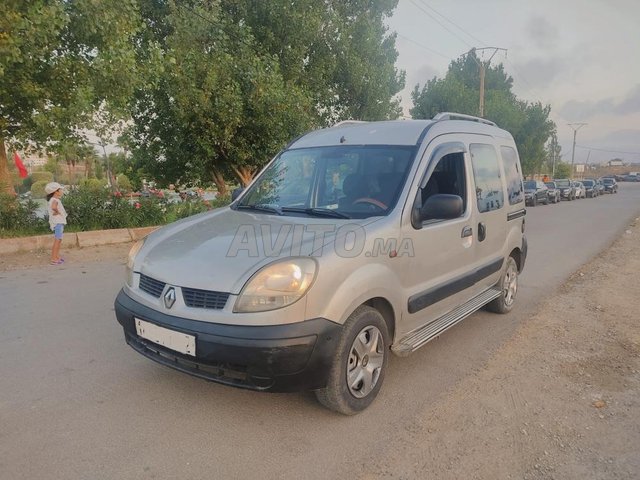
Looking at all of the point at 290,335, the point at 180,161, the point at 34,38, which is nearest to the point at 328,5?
the point at 180,161

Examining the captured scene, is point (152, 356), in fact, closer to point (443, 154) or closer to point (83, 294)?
point (443, 154)

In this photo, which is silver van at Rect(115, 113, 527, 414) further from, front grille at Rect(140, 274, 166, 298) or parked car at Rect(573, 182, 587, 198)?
parked car at Rect(573, 182, 587, 198)

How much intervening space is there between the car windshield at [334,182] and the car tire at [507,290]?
2.29 meters

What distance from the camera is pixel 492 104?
3553 centimetres

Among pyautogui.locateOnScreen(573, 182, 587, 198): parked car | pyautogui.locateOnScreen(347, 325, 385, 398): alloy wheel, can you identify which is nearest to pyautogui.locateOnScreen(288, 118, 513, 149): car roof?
pyautogui.locateOnScreen(347, 325, 385, 398): alloy wheel

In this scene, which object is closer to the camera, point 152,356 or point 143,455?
point 143,455

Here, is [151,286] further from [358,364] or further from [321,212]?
[358,364]

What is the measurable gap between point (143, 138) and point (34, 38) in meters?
8.02

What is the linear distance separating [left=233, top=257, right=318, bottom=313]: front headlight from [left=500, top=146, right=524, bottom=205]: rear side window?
3.34m

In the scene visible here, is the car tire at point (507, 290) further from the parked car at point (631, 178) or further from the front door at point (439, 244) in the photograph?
the parked car at point (631, 178)

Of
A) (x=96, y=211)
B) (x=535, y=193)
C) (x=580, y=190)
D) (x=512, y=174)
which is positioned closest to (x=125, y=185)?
(x=96, y=211)

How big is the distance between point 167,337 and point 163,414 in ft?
1.98

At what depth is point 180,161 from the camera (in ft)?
49.7

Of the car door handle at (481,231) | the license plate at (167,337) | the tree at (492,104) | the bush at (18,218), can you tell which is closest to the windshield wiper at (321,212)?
the license plate at (167,337)
